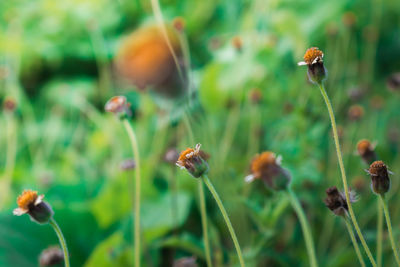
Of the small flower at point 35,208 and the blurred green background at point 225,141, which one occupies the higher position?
the small flower at point 35,208

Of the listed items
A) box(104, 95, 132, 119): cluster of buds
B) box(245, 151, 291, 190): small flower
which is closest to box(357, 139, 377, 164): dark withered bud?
box(245, 151, 291, 190): small flower

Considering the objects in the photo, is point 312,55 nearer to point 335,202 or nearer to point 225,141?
point 335,202

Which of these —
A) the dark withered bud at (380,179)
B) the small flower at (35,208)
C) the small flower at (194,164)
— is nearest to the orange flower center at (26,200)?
the small flower at (35,208)

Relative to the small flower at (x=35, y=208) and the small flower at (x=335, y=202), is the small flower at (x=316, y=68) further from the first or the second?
the small flower at (x=35, y=208)

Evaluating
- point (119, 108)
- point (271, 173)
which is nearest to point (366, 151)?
point (271, 173)

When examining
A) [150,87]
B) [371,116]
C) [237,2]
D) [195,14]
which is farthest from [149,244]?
[195,14]
